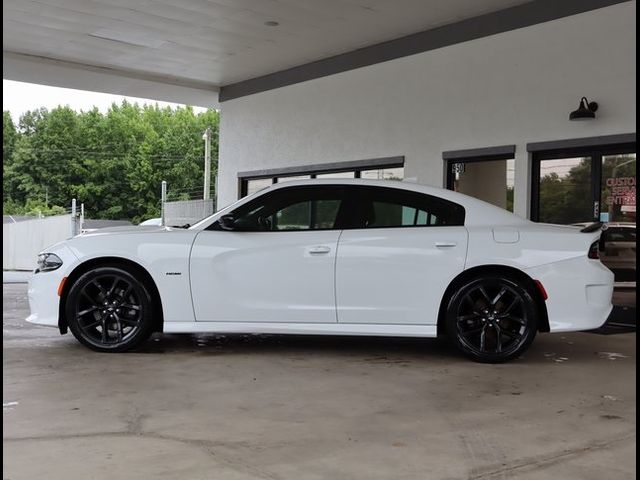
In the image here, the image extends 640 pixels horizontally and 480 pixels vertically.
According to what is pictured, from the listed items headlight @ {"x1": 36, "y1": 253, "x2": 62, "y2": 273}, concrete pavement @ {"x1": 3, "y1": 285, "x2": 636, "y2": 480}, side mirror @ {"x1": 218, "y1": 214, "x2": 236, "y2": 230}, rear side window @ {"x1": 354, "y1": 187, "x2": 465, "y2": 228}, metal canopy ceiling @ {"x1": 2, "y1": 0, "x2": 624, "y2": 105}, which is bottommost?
concrete pavement @ {"x1": 3, "y1": 285, "x2": 636, "y2": 480}

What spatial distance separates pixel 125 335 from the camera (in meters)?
5.82

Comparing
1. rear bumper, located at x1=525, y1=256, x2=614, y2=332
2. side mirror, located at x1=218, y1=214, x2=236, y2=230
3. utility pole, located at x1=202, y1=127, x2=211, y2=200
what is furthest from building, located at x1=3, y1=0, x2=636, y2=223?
utility pole, located at x1=202, y1=127, x2=211, y2=200

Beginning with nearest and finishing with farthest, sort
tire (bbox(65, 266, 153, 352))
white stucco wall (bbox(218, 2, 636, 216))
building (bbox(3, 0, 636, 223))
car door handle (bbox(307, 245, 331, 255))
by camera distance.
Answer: car door handle (bbox(307, 245, 331, 255)) → tire (bbox(65, 266, 153, 352)) → white stucco wall (bbox(218, 2, 636, 216)) → building (bbox(3, 0, 636, 223))

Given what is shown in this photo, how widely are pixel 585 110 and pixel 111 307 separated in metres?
6.13

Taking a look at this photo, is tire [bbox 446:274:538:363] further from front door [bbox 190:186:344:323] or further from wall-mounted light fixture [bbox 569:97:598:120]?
wall-mounted light fixture [bbox 569:97:598:120]

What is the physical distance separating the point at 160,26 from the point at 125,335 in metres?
6.43

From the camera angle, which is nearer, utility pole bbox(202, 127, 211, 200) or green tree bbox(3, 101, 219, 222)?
utility pole bbox(202, 127, 211, 200)

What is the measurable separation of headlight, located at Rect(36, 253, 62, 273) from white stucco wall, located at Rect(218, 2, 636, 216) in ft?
20.0

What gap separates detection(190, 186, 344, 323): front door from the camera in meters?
5.61

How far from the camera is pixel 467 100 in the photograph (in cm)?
989

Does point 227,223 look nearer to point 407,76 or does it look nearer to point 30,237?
point 407,76

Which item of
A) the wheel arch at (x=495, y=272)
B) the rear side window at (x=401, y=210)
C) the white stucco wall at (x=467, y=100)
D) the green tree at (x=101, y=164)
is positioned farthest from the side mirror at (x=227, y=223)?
the green tree at (x=101, y=164)

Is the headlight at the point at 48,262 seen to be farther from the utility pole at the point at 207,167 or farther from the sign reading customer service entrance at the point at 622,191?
the utility pole at the point at 207,167

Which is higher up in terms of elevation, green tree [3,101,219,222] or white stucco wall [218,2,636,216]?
green tree [3,101,219,222]
